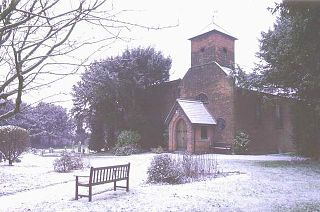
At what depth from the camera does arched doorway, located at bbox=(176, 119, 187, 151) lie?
31445 mm

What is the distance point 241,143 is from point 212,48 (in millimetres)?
9568

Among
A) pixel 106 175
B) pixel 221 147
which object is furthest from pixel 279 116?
pixel 106 175

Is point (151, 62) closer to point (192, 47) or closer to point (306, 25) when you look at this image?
point (192, 47)

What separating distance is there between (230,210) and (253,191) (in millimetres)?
2975

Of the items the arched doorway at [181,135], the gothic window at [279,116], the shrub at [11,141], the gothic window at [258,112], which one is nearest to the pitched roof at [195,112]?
the arched doorway at [181,135]

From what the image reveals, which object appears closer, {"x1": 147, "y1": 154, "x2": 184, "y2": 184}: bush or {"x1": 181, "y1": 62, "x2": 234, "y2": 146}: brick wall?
{"x1": 147, "y1": 154, "x2": 184, "y2": 184}: bush

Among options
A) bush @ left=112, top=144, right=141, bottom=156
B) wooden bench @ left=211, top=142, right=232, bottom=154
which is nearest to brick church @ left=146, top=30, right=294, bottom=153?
wooden bench @ left=211, top=142, right=232, bottom=154

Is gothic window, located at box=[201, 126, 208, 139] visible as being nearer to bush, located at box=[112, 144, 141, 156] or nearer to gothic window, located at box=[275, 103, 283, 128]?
bush, located at box=[112, 144, 141, 156]

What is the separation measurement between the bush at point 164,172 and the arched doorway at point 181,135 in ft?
59.7

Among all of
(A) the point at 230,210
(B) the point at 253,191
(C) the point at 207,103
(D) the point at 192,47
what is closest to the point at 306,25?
(B) the point at 253,191

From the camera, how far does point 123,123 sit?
36844 millimetres

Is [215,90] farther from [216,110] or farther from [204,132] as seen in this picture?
[204,132]

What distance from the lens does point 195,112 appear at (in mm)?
31141

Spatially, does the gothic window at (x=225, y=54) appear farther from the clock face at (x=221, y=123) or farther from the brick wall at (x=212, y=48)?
the clock face at (x=221, y=123)
